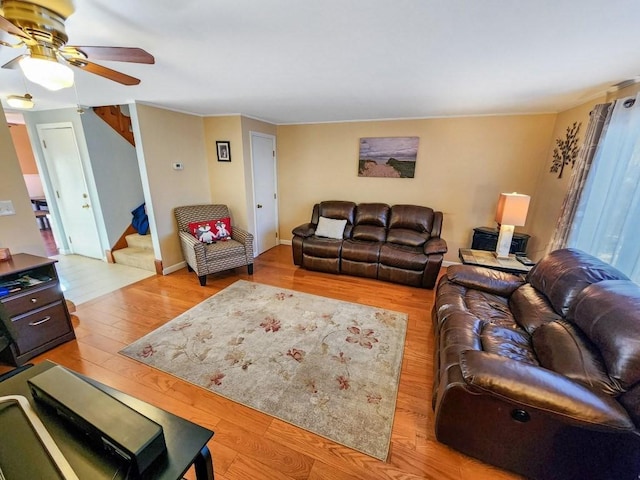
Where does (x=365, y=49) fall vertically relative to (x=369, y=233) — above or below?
above

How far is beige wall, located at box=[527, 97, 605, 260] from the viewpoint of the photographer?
2.82 meters

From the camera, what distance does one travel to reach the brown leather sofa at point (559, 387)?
1.09m

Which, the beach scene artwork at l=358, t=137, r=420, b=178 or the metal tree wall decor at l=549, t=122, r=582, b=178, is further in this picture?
the beach scene artwork at l=358, t=137, r=420, b=178

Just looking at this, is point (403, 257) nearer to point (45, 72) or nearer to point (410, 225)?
point (410, 225)

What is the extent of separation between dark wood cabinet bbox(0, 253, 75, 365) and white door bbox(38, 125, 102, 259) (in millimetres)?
2093

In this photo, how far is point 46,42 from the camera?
1204 millimetres

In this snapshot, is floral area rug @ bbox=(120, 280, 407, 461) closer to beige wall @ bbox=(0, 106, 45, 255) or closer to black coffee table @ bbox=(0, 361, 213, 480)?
black coffee table @ bbox=(0, 361, 213, 480)

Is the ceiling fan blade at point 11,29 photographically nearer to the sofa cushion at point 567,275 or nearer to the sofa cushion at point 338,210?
the sofa cushion at point 567,275

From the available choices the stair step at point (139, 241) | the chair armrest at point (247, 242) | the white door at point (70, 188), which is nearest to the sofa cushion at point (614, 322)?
the chair armrest at point (247, 242)

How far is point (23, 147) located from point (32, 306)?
19.6ft

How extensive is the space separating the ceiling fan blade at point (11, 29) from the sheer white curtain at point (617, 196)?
11.8ft

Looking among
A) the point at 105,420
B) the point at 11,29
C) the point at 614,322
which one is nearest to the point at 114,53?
the point at 11,29

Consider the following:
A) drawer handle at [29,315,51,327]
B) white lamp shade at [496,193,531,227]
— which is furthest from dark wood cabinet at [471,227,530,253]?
drawer handle at [29,315,51,327]

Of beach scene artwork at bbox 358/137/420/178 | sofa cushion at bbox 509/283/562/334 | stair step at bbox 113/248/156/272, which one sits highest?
beach scene artwork at bbox 358/137/420/178
